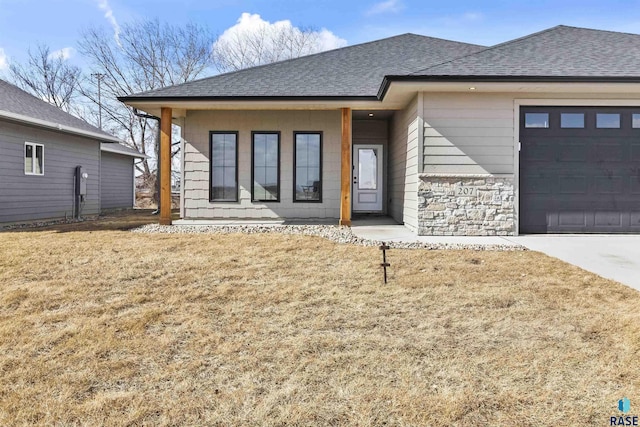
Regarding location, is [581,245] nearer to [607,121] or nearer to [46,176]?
[607,121]

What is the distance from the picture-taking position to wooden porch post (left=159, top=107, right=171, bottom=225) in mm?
8477

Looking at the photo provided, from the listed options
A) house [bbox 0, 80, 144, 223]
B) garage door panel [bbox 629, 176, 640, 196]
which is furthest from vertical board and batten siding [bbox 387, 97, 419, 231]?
house [bbox 0, 80, 144, 223]

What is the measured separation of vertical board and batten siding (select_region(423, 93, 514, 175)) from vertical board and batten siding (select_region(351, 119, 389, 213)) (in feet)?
13.3

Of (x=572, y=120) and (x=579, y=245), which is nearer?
(x=579, y=245)

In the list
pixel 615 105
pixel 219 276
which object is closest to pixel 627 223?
pixel 615 105

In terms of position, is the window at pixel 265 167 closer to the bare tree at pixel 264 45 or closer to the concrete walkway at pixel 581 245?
the concrete walkway at pixel 581 245

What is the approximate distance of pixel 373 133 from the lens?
11.4m

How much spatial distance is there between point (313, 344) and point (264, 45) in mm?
24957

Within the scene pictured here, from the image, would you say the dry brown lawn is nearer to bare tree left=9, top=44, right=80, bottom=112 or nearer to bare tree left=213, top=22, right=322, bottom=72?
bare tree left=213, top=22, right=322, bottom=72

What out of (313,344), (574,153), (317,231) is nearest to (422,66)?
(574,153)

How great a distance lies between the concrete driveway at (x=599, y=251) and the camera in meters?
4.59

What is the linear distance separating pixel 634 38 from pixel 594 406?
9.44m

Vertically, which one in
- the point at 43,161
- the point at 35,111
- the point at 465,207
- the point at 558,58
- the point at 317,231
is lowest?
the point at 317,231

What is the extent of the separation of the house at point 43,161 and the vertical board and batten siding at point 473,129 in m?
9.42
